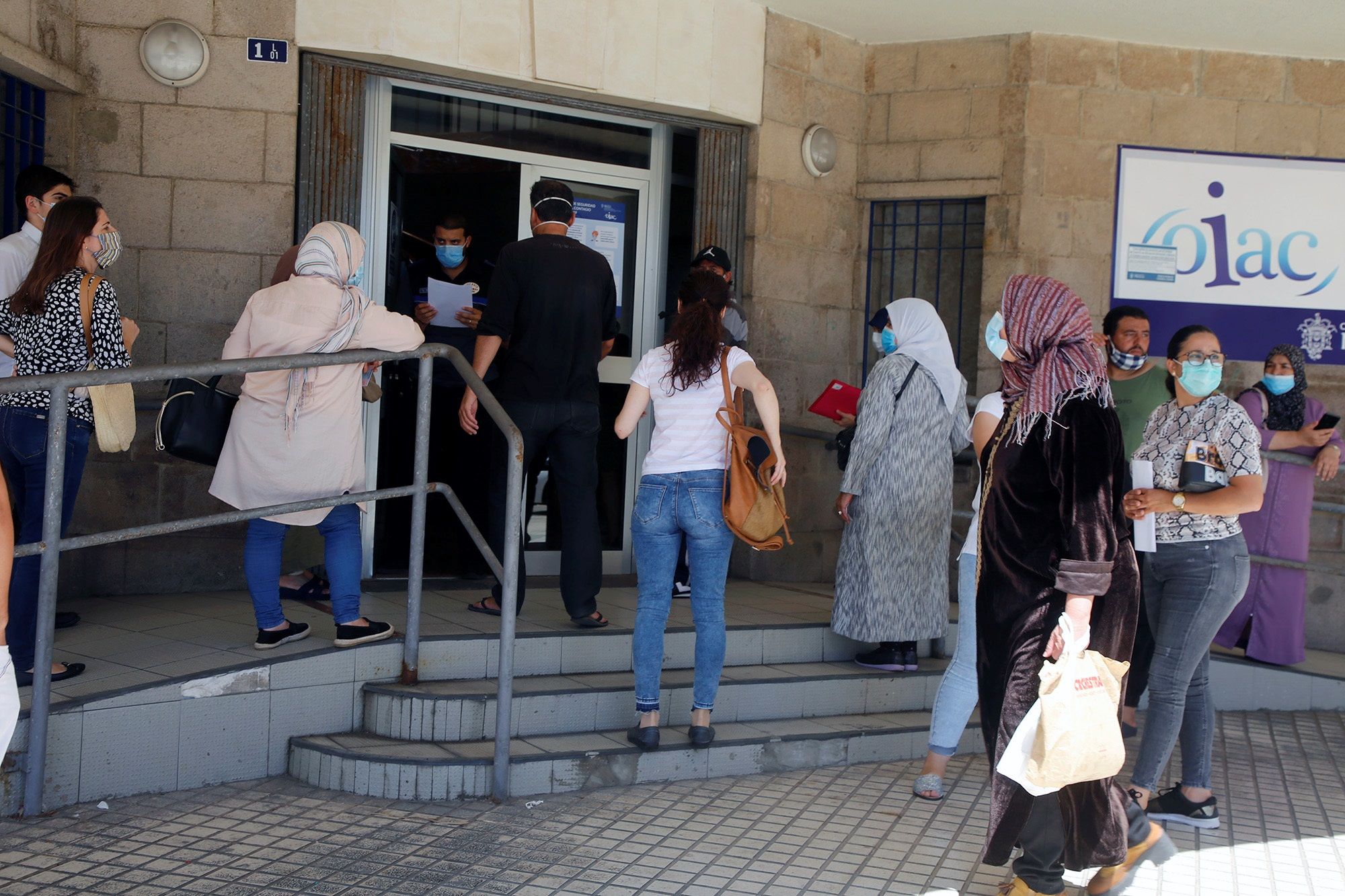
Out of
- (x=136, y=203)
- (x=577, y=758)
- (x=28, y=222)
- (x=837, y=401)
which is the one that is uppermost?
(x=136, y=203)

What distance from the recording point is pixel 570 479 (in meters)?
4.96

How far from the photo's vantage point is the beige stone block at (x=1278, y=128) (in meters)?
7.19

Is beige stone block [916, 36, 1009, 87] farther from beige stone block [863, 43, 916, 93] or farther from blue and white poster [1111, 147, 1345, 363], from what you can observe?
blue and white poster [1111, 147, 1345, 363]

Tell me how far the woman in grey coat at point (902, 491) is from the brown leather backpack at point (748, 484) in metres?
0.91

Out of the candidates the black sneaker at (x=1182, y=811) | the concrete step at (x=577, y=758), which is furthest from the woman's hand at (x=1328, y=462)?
the concrete step at (x=577, y=758)

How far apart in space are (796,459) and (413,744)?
338 cm

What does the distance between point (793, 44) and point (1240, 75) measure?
263cm

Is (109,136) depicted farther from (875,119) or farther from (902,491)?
(875,119)

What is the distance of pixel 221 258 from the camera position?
5.71 m

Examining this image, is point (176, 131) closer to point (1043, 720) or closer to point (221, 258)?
point (221, 258)

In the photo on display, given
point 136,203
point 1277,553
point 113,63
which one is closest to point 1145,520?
point 1277,553

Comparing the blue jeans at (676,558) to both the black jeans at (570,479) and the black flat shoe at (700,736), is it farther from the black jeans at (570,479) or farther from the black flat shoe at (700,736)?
the black jeans at (570,479)

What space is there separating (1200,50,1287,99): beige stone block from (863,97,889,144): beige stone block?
5.96ft

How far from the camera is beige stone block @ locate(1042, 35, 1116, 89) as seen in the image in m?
7.03
